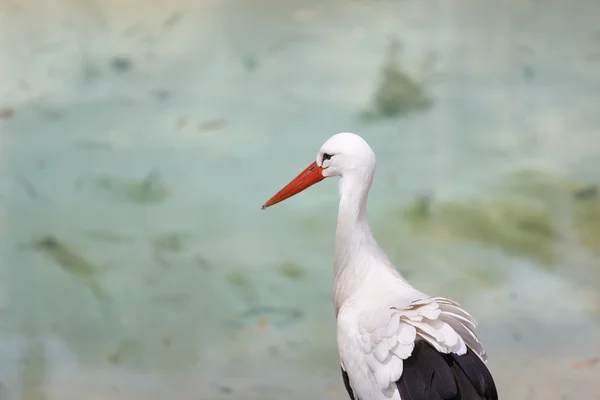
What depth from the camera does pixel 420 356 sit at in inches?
65.0

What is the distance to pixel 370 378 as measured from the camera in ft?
5.52

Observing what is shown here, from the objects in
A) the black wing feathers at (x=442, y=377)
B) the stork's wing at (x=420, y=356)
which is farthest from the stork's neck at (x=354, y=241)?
the black wing feathers at (x=442, y=377)

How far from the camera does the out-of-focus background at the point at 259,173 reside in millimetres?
2572

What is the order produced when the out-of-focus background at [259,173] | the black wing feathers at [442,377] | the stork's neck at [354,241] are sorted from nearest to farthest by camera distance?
1. the black wing feathers at [442,377]
2. the stork's neck at [354,241]
3. the out-of-focus background at [259,173]

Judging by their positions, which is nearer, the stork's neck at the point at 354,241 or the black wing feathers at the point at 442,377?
the black wing feathers at the point at 442,377

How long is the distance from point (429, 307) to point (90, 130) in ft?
4.98

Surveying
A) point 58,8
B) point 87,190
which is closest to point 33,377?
point 87,190

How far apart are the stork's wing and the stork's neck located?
0.18m

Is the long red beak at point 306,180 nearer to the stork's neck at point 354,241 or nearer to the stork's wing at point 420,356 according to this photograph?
the stork's neck at point 354,241

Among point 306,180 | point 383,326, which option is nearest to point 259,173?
point 306,180

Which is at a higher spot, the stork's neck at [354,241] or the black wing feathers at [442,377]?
the stork's neck at [354,241]

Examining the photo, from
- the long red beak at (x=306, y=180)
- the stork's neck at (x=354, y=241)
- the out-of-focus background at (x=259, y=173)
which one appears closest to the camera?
the stork's neck at (x=354, y=241)

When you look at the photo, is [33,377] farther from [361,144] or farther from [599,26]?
[599,26]

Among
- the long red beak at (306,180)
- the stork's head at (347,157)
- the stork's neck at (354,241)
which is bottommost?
the stork's neck at (354,241)
